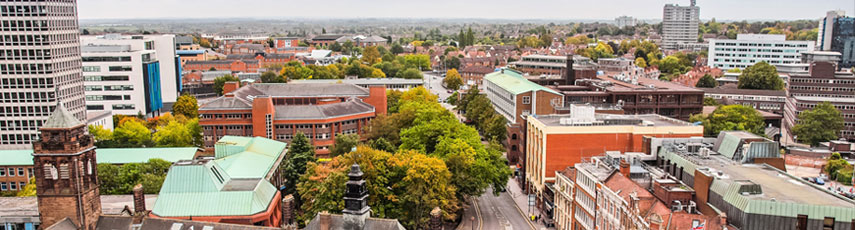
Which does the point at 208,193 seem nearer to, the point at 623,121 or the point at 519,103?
the point at 623,121

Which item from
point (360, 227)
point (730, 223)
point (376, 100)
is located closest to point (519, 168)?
point (376, 100)

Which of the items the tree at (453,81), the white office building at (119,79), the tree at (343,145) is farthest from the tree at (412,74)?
the tree at (343,145)

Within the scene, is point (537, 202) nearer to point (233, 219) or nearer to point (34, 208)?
point (233, 219)

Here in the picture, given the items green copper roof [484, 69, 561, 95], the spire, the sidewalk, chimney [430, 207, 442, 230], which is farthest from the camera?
green copper roof [484, 69, 561, 95]

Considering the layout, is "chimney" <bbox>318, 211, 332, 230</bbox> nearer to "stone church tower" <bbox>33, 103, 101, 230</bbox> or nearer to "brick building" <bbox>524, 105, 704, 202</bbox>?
"stone church tower" <bbox>33, 103, 101, 230</bbox>

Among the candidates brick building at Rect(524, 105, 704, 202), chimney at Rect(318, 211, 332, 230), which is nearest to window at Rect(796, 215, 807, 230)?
brick building at Rect(524, 105, 704, 202)
